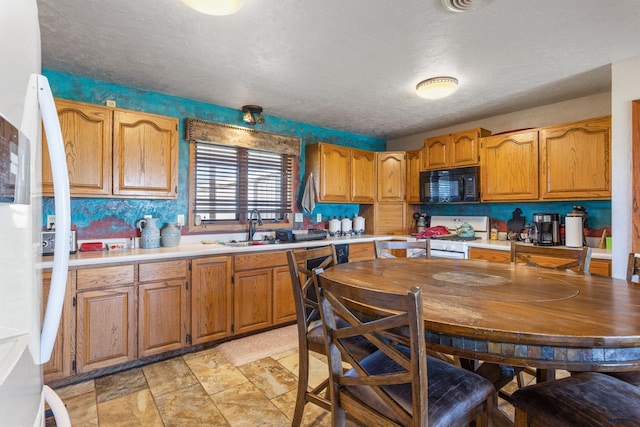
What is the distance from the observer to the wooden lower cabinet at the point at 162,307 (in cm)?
245

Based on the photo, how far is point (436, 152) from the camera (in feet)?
13.8

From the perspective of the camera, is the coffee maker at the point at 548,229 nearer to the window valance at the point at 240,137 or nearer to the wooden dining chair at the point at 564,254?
the wooden dining chair at the point at 564,254

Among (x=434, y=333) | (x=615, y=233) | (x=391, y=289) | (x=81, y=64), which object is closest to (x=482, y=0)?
(x=391, y=289)

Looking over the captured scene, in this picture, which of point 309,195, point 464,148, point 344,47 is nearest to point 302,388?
point 344,47

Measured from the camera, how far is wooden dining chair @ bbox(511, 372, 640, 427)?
1.02 meters

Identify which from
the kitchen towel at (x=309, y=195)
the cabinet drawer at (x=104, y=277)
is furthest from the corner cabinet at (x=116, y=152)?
the kitchen towel at (x=309, y=195)

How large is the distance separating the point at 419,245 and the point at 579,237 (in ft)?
5.65

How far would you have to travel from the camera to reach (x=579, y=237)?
3.01 metres

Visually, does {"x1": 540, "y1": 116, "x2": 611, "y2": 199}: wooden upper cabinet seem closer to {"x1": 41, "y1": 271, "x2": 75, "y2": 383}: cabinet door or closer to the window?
the window

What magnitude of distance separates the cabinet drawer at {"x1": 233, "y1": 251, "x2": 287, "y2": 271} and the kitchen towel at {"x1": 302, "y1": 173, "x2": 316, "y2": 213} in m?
1.04

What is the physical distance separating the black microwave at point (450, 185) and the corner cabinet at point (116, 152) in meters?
3.10

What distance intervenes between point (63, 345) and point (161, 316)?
0.61 m

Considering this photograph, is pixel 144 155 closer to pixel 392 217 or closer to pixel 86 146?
pixel 86 146

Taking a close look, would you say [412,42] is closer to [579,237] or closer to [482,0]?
[482,0]
